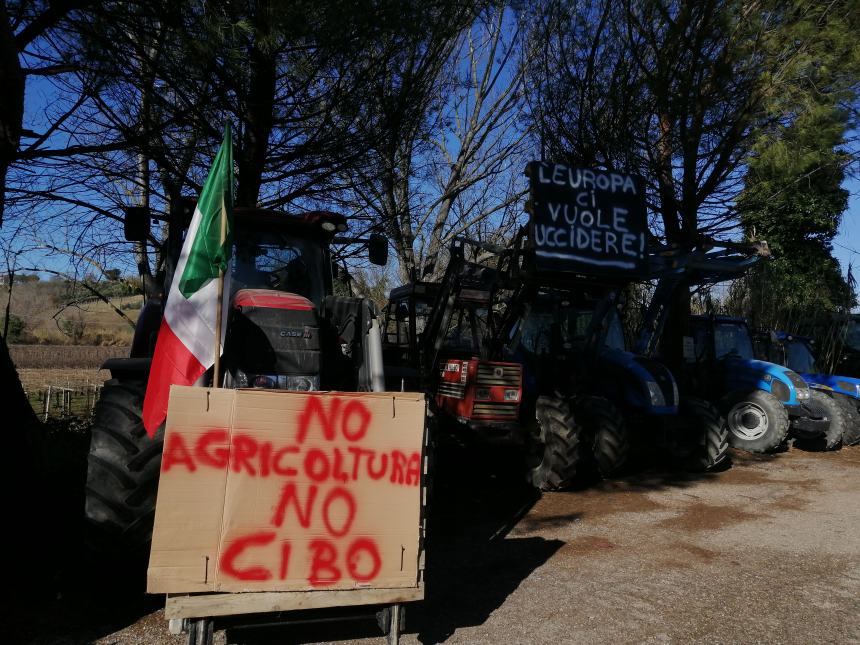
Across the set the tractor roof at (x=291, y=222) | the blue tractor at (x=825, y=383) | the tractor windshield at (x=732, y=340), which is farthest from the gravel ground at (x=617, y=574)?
the tractor windshield at (x=732, y=340)

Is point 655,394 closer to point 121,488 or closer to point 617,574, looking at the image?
point 617,574

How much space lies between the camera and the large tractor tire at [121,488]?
3789 mm

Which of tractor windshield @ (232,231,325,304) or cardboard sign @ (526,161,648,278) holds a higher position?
cardboard sign @ (526,161,648,278)

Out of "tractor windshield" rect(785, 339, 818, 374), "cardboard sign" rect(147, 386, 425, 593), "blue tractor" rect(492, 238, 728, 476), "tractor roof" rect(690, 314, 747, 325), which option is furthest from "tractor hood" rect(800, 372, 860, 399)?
"cardboard sign" rect(147, 386, 425, 593)

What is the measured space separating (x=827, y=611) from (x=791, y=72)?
7.73 m

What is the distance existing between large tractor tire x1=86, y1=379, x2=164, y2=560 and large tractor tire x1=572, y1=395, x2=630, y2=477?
4.92 meters

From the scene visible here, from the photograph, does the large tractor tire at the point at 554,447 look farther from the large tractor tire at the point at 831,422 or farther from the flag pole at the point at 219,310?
the large tractor tire at the point at 831,422

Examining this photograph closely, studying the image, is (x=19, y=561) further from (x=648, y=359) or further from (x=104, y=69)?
(x=648, y=359)

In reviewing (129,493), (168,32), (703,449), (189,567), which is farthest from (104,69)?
(703,449)

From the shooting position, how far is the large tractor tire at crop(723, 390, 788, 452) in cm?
1020

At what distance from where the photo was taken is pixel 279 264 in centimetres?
562

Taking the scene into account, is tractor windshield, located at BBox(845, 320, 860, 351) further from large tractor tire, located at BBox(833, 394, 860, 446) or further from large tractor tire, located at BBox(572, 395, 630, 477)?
large tractor tire, located at BBox(572, 395, 630, 477)

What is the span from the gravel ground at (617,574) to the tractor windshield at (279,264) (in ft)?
7.62

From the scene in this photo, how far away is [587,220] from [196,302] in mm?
5316
